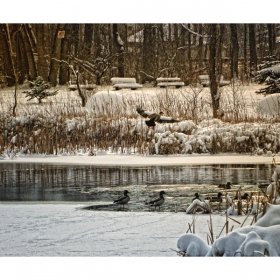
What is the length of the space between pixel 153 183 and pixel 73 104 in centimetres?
110

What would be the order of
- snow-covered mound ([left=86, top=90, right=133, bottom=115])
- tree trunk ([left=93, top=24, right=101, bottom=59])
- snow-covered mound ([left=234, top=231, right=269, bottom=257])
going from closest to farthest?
snow-covered mound ([left=234, top=231, right=269, bottom=257]) < tree trunk ([left=93, top=24, right=101, bottom=59]) < snow-covered mound ([left=86, top=90, right=133, bottom=115])

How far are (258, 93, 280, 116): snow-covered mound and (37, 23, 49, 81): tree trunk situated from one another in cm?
209

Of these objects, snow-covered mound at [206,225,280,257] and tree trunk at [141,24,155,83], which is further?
tree trunk at [141,24,155,83]

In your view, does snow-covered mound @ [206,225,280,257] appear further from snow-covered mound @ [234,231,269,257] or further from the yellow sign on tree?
the yellow sign on tree

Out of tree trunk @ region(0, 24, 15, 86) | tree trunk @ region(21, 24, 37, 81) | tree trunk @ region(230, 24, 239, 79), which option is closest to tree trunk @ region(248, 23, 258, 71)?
tree trunk @ region(230, 24, 239, 79)

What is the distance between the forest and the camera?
574cm

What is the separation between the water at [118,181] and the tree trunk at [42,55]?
35.4 inches

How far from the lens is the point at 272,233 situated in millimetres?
5215

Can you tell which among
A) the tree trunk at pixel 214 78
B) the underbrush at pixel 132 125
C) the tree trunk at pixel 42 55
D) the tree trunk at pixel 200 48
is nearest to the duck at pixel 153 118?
the underbrush at pixel 132 125

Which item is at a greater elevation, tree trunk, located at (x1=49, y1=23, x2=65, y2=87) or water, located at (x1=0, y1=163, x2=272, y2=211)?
tree trunk, located at (x1=49, y1=23, x2=65, y2=87)

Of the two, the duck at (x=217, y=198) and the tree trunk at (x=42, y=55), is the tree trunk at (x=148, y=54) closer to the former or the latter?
the tree trunk at (x=42, y=55)

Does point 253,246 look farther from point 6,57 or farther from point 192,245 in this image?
point 6,57

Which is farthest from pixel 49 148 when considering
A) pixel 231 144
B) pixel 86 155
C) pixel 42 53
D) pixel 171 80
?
pixel 231 144
